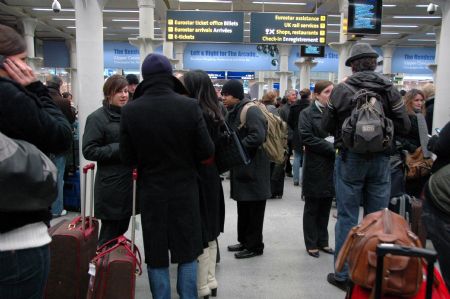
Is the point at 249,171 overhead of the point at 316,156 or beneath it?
beneath

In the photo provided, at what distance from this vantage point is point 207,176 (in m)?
3.10

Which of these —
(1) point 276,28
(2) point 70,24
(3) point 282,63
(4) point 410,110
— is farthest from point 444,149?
(2) point 70,24

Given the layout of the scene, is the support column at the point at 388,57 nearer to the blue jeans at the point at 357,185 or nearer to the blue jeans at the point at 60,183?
the blue jeans at the point at 60,183

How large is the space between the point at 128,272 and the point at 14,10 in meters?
16.2

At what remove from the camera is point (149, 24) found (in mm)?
10812

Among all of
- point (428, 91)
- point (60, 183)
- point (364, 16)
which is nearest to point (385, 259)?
point (428, 91)

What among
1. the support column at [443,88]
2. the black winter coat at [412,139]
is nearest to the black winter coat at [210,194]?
the black winter coat at [412,139]

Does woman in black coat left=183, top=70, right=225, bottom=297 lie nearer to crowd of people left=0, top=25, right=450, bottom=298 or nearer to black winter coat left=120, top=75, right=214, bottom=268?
crowd of people left=0, top=25, right=450, bottom=298

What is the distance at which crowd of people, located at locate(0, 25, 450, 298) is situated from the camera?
164 centimetres

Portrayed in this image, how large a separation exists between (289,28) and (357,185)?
8369 mm

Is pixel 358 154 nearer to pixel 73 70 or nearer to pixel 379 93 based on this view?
pixel 379 93

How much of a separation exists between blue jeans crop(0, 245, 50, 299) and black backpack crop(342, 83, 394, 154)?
2113mm

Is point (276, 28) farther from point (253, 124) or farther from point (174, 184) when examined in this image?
point (174, 184)

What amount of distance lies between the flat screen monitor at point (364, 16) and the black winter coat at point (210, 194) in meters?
6.55
